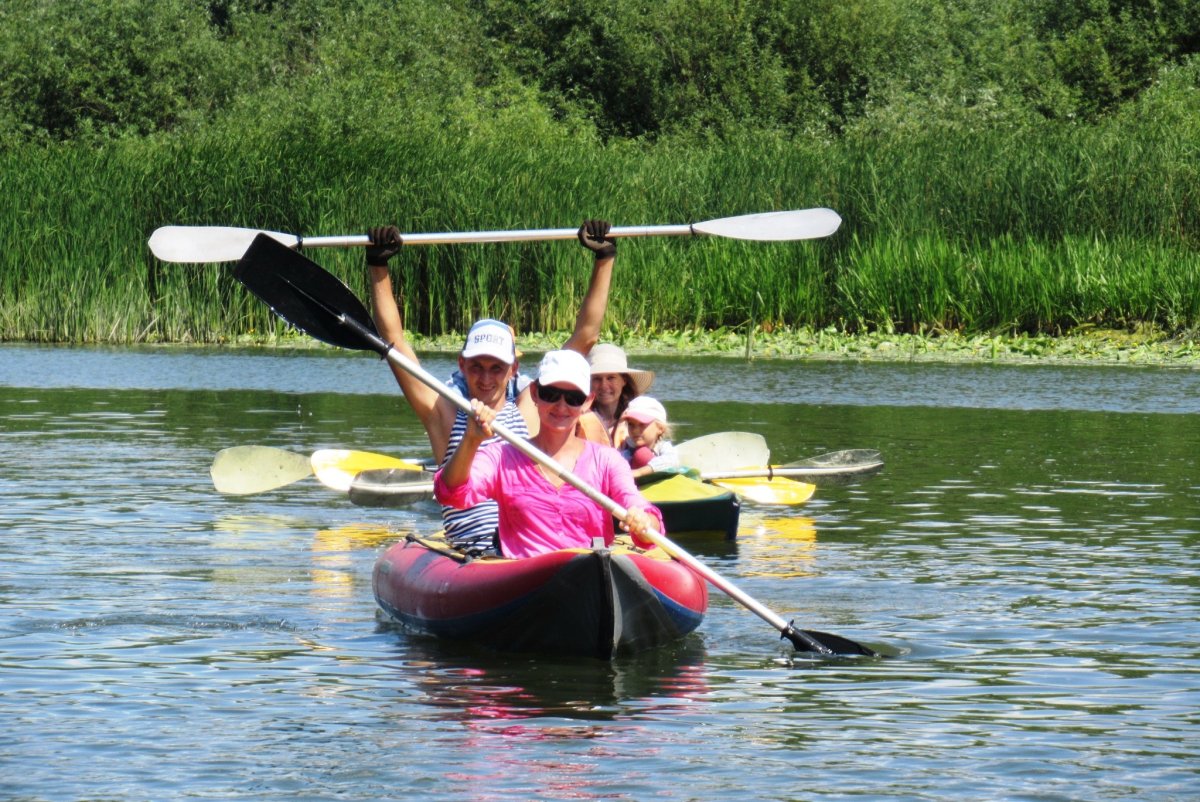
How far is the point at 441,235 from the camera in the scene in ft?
29.8

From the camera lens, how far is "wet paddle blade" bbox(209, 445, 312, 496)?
11.4m

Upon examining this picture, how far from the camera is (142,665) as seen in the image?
276 inches

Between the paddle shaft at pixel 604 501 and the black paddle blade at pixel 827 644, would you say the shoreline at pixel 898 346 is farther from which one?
the black paddle blade at pixel 827 644

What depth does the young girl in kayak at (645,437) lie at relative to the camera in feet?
33.4

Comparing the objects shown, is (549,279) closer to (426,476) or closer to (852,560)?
(426,476)

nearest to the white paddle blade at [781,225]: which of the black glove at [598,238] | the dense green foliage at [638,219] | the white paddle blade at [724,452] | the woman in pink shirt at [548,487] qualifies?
the black glove at [598,238]

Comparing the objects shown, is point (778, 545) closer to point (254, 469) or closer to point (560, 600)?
point (254, 469)

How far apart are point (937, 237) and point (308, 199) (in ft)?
21.2

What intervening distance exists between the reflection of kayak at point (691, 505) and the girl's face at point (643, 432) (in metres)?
0.19

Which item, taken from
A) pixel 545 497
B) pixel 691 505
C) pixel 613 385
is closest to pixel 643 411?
pixel 613 385

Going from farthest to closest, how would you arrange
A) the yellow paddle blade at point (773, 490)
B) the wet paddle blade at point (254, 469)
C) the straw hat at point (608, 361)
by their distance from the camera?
the yellow paddle blade at point (773, 490) → the wet paddle blade at point (254, 469) → the straw hat at point (608, 361)

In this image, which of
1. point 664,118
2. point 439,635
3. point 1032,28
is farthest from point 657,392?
point 1032,28

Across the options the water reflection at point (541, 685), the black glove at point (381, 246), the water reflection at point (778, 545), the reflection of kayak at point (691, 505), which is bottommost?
the water reflection at point (541, 685)

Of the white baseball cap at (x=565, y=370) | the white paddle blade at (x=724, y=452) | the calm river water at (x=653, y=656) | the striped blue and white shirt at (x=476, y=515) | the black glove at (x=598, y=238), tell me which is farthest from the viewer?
the white paddle blade at (x=724, y=452)
